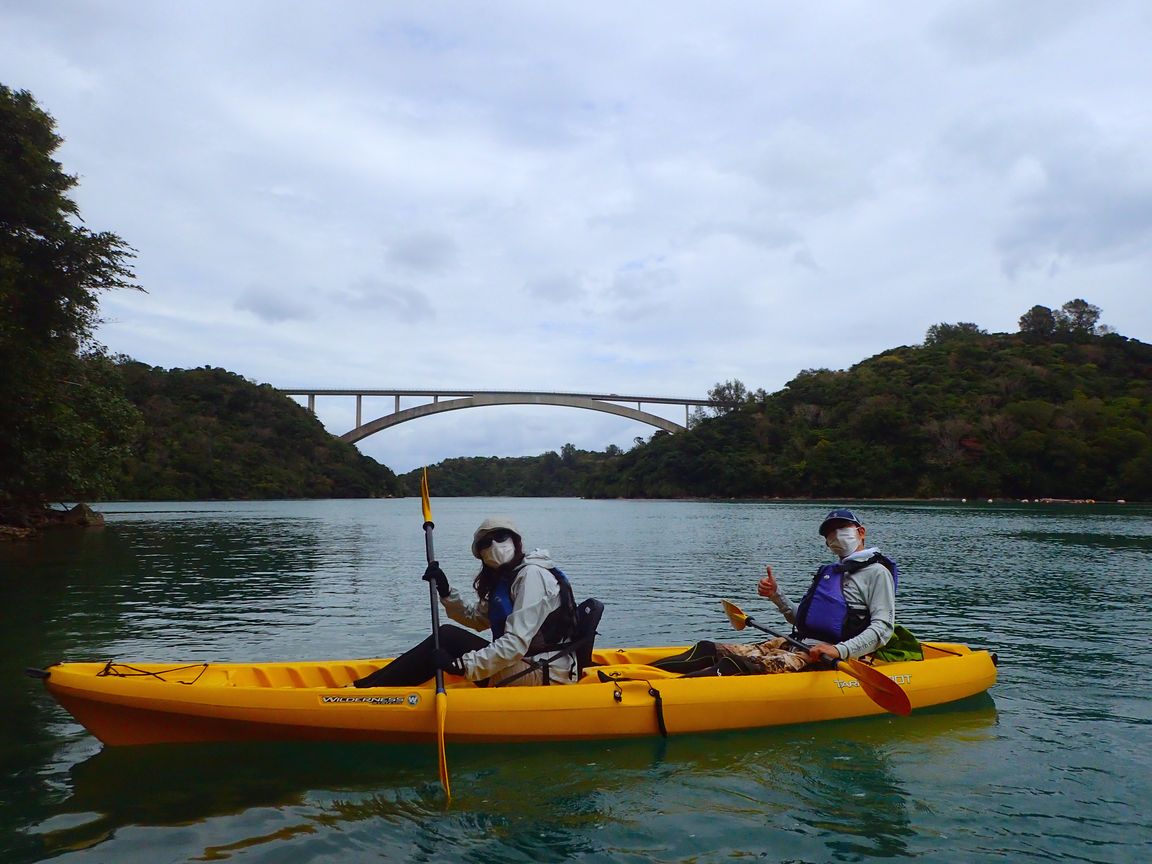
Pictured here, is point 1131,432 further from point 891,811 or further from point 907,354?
point 891,811

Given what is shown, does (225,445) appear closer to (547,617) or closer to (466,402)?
(466,402)

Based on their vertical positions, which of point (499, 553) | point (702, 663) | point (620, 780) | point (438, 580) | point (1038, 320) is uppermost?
point (1038, 320)

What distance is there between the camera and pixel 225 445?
62281 millimetres

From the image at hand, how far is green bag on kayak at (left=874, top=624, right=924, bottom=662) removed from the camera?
563cm

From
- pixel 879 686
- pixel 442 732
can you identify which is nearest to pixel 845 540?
pixel 879 686

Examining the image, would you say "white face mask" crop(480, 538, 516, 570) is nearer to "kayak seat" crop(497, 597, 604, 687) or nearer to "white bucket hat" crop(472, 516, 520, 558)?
"white bucket hat" crop(472, 516, 520, 558)

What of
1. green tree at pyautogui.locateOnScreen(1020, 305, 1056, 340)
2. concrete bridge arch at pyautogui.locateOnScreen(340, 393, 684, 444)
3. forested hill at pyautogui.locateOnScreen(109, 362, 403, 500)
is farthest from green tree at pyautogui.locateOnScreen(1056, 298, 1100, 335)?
forested hill at pyautogui.locateOnScreen(109, 362, 403, 500)

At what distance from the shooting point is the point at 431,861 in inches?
136

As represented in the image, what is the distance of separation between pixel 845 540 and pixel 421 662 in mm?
2857

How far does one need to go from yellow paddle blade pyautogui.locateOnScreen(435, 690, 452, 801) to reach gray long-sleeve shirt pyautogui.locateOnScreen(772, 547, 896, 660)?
2533 mm

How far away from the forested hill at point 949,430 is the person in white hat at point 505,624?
5048 cm

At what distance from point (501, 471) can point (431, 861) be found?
113081 mm

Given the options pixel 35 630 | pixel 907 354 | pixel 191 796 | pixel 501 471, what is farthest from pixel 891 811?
pixel 501 471

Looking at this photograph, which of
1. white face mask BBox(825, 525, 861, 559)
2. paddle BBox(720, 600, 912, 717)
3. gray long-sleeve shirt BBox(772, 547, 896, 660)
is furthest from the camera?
white face mask BBox(825, 525, 861, 559)
